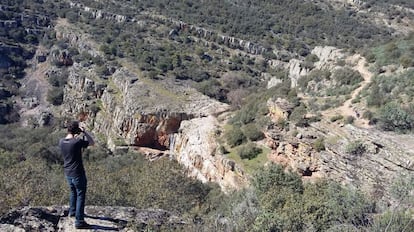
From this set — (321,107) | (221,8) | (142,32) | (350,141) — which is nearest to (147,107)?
(321,107)

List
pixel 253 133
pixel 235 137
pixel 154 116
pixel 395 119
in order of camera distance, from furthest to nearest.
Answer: pixel 154 116 < pixel 235 137 < pixel 253 133 < pixel 395 119

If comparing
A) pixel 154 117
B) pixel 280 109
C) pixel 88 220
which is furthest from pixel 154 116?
pixel 88 220

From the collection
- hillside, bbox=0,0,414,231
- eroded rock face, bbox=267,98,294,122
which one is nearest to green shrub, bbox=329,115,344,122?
hillside, bbox=0,0,414,231

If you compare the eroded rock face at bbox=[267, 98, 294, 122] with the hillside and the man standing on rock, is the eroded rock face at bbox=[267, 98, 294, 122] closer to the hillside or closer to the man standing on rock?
the hillside

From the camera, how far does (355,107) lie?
923 inches

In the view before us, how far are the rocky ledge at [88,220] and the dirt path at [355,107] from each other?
13557 millimetres

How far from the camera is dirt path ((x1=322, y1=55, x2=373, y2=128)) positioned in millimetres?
21733

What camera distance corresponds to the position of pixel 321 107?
25.0m

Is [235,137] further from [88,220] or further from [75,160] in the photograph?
[75,160]

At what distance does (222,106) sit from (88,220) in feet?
87.9

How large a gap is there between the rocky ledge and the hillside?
1.03m

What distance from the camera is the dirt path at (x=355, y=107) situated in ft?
71.3

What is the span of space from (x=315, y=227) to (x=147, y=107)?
24686 mm

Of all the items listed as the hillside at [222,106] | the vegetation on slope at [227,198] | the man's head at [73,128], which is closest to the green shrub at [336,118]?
the hillside at [222,106]
